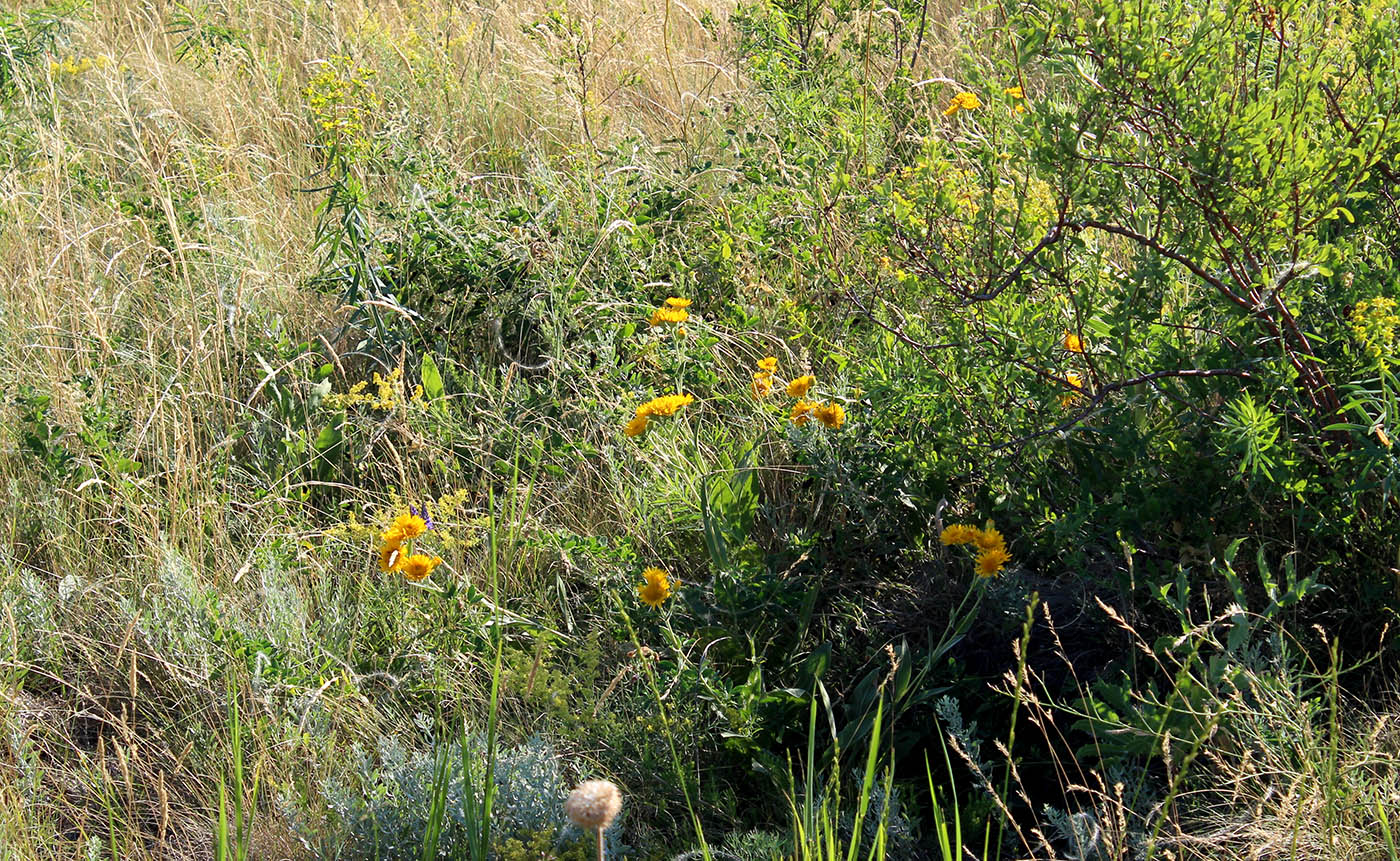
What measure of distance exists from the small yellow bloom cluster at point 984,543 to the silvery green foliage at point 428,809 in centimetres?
76

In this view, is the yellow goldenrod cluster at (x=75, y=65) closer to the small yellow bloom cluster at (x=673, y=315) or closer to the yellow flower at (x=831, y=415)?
the small yellow bloom cluster at (x=673, y=315)

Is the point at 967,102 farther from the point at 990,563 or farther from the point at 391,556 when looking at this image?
the point at 391,556

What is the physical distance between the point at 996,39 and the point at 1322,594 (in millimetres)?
1181

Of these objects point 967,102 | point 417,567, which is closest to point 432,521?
point 417,567

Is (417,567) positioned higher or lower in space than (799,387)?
lower

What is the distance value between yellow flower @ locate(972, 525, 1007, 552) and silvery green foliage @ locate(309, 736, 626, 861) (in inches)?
31.3

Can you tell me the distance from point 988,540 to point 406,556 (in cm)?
115

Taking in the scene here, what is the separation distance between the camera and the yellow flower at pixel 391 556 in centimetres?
232

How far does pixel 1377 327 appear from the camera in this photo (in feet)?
5.80

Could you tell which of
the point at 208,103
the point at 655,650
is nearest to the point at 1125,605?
the point at 655,650

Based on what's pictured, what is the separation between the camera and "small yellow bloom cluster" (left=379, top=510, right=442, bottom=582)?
228 centimetres

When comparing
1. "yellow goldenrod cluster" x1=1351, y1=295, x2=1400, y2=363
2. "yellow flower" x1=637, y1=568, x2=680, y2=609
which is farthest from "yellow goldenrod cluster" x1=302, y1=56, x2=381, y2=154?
"yellow goldenrod cluster" x1=1351, y1=295, x2=1400, y2=363

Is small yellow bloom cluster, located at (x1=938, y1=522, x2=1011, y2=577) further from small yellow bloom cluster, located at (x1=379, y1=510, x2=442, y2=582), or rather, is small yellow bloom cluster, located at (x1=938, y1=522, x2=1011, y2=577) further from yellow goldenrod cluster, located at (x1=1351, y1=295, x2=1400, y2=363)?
small yellow bloom cluster, located at (x1=379, y1=510, x2=442, y2=582)

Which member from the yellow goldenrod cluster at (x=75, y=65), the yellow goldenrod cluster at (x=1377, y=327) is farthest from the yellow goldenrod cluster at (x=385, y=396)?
the yellow goldenrod cluster at (x=75, y=65)
